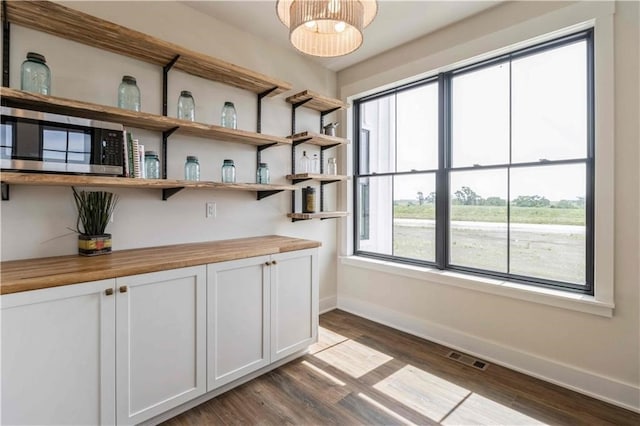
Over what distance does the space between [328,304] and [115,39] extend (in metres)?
3.01

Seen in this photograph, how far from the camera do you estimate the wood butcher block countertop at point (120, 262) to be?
1.37 meters

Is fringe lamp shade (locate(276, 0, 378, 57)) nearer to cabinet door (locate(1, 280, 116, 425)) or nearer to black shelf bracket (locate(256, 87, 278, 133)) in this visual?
black shelf bracket (locate(256, 87, 278, 133))

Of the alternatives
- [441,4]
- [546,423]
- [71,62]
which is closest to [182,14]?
[71,62]

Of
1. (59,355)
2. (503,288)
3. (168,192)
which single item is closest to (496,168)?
(503,288)

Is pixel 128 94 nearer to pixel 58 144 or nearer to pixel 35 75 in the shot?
pixel 35 75

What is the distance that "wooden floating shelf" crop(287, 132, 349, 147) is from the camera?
2889mm

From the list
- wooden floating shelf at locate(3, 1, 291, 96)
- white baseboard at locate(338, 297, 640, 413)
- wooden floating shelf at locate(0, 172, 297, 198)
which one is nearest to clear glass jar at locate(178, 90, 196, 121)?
wooden floating shelf at locate(3, 1, 291, 96)

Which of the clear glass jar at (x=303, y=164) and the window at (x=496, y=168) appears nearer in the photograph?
the window at (x=496, y=168)

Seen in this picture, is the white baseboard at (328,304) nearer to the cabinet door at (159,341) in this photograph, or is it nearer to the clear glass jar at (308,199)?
the clear glass jar at (308,199)

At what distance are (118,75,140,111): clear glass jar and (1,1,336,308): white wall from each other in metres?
0.16

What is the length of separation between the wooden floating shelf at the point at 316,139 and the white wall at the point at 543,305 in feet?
2.30

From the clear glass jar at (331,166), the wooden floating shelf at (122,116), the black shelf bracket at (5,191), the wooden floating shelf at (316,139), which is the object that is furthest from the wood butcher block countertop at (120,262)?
the clear glass jar at (331,166)

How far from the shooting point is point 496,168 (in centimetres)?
253

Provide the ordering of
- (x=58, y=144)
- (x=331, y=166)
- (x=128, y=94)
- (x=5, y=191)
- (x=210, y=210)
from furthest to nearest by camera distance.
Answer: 1. (x=331, y=166)
2. (x=210, y=210)
3. (x=128, y=94)
4. (x=5, y=191)
5. (x=58, y=144)
